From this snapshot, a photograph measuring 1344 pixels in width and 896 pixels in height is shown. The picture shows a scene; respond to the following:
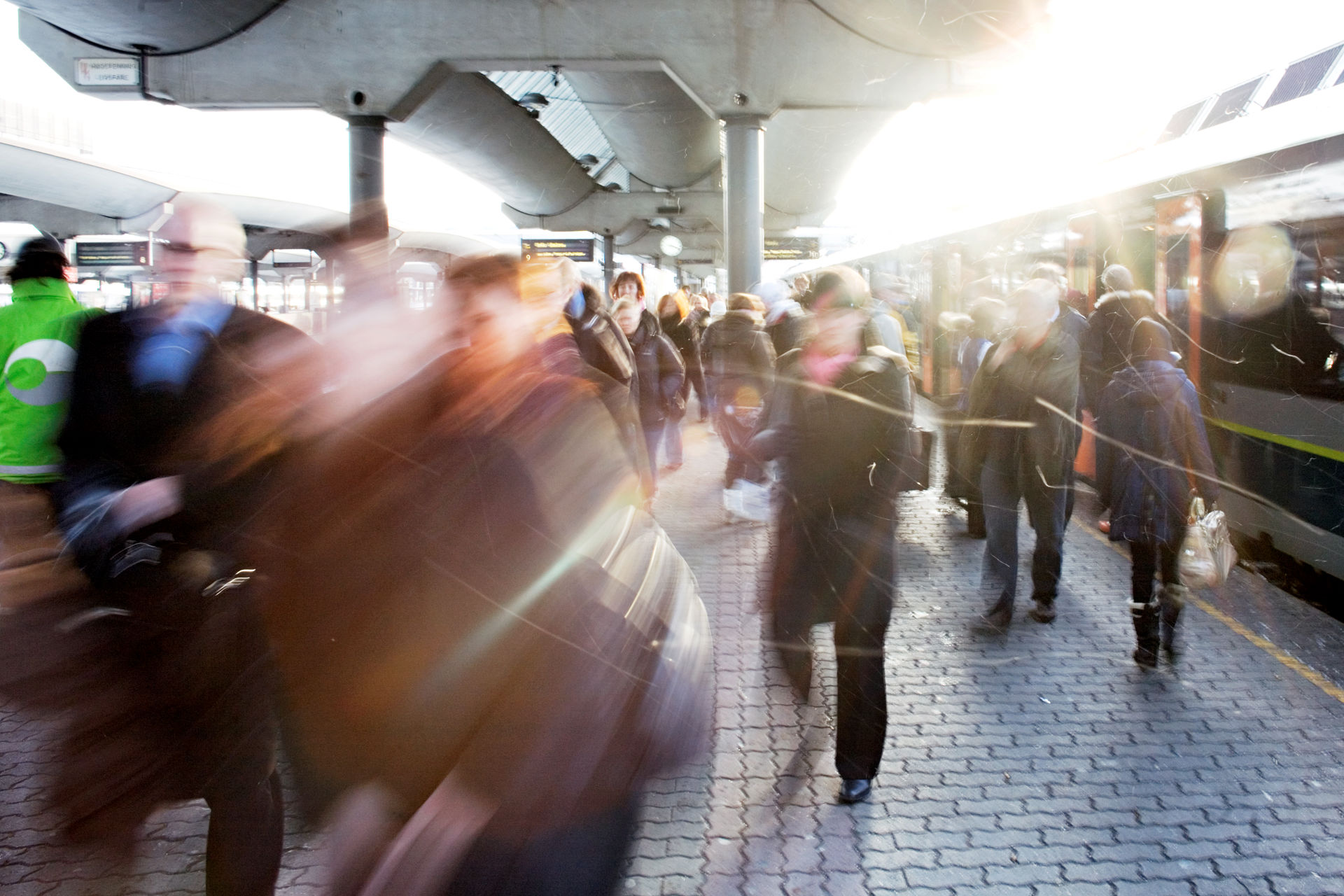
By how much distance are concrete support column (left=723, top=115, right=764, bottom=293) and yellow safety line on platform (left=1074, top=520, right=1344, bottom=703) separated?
7236mm

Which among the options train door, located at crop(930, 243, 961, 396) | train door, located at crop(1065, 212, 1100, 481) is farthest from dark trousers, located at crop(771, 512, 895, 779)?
train door, located at crop(930, 243, 961, 396)

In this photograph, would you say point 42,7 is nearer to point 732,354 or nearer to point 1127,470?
point 732,354

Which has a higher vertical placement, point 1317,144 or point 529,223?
point 529,223

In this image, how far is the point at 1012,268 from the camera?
1047 centimetres

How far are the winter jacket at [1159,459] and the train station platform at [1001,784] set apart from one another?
2.36ft

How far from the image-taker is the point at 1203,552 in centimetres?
511

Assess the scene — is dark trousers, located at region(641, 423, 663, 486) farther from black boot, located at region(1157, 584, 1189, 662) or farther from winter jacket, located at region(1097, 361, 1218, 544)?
black boot, located at region(1157, 584, 1189, 662)

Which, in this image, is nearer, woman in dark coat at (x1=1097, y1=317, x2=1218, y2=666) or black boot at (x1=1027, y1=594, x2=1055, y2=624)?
woman in dark coat at (x1=1097, y1=317, x2=1218, y2=666)

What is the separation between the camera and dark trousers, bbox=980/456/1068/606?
535 cm

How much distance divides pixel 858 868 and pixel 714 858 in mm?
455

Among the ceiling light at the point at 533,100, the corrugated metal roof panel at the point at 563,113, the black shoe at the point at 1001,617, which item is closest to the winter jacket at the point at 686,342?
the black shoe at the point at 1001,617

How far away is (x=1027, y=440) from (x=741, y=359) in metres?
3.06

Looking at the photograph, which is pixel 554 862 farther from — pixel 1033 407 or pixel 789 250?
pixel 789 250

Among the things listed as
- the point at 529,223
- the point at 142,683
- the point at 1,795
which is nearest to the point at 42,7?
the point at 1,795
